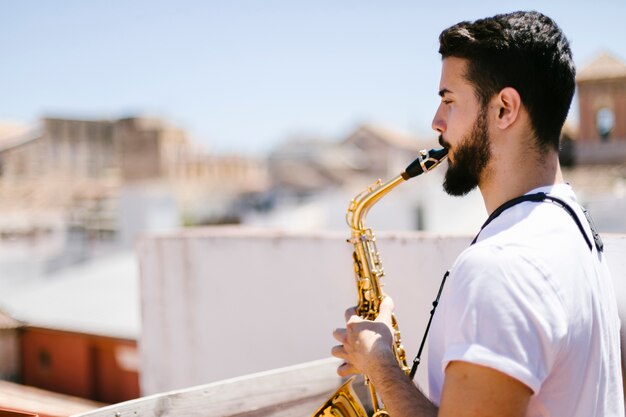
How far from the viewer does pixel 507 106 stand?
1.47m

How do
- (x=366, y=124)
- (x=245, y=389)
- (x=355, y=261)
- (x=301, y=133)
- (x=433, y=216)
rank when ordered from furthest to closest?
(x=301, y=133)
(x=366, y=124)
(x=433, y=216)
(x=355, y=261)
(x=245, y=389)

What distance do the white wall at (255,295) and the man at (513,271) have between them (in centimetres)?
147

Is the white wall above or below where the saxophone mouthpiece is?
below

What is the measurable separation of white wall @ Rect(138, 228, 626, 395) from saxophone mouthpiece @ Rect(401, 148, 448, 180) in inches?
31.6

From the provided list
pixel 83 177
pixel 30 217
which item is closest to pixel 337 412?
pixel 30 217

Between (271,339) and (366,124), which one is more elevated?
(366,124)

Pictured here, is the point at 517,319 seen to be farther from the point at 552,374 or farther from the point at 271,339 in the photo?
the point at 271,339

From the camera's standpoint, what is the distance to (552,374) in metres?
1.30

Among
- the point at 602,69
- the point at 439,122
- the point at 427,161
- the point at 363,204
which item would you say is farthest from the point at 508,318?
the point at 602,69

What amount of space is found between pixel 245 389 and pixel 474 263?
138 cm

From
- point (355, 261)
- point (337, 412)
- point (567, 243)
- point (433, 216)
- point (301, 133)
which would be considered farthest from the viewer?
point (301, 133)

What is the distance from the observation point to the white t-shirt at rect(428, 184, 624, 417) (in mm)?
1206

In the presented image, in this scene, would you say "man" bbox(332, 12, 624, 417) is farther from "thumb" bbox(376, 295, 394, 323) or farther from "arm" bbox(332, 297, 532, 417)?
"thumb" bbox(376, 295, 394, 323)

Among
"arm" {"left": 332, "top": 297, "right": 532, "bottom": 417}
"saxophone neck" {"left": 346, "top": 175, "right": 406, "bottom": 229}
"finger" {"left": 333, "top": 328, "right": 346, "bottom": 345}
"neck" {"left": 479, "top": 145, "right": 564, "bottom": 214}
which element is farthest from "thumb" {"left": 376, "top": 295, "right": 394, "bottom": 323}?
"saxophone neck" {"left": 346, "top": 175, "right": 406, "bottom": 229}
